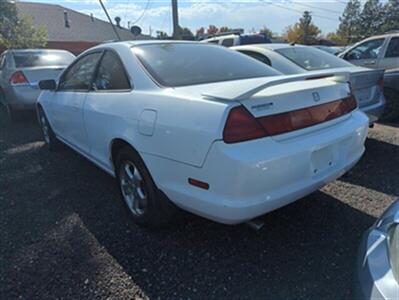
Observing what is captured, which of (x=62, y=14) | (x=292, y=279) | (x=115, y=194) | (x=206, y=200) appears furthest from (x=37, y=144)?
(x=62, y=14)

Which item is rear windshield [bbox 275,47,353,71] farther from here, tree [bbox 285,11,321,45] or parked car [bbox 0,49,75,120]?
tree [bbox 285,11,321,45]

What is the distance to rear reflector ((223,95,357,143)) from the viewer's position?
6.57ft

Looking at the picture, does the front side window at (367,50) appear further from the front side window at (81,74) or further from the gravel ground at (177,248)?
the front side window at (81,74)

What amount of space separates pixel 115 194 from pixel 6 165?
2.04 m

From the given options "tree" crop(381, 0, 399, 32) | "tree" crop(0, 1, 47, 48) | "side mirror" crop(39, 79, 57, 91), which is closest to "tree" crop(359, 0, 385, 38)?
"tree" crop(381, 0, 399, 32)

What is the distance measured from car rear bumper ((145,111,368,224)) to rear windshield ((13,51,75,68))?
6.28 metres

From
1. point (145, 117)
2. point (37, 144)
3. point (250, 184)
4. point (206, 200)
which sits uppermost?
point (145, 117)

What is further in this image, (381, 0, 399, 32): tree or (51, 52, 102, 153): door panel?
(381, 0, 399, 32): tree

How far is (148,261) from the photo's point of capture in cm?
246

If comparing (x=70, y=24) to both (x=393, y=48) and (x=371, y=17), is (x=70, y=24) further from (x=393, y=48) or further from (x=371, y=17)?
(x=371, y=17)

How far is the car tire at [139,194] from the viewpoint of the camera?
2580mm

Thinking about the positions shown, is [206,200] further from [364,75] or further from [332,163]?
[364,75]

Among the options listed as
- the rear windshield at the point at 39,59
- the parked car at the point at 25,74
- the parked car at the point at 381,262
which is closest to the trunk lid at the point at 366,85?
the parked car at the point at 381,262

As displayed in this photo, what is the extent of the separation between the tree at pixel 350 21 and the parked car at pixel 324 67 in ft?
195
